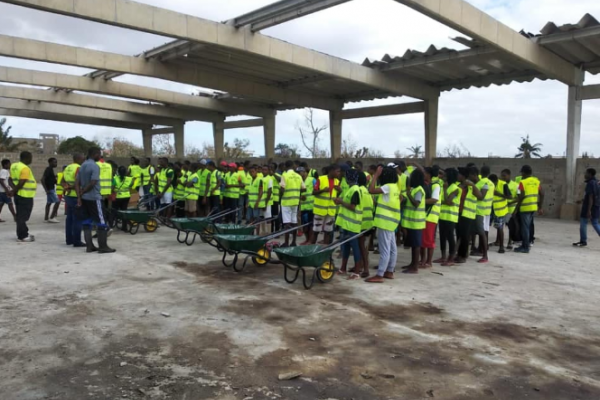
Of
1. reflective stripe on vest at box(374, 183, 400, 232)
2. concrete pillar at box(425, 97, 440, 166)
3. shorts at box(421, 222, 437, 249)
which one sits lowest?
shorts at box(421, 222, 437, 249)

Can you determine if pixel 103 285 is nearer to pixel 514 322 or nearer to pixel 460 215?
pixel 514 322

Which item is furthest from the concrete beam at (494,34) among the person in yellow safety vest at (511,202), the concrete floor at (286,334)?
the concrete floor at (286,334)

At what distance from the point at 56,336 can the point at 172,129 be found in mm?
28525

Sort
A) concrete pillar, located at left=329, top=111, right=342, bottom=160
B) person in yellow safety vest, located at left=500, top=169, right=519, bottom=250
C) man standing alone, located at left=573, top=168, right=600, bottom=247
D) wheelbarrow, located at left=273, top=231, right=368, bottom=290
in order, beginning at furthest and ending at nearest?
concrete pillar, located at left=329, top=111, right=342, bottom=160 < man standing alone, located at left=573, top=168, right=600, bottom=247 < person in yellow safety vest, located at left=500, top=169, right=519, bottom=250 < wheelbarrow, located at left=273, top=231, right=368, bottom=290

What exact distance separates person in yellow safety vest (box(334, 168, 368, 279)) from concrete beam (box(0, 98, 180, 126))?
77.0 feet

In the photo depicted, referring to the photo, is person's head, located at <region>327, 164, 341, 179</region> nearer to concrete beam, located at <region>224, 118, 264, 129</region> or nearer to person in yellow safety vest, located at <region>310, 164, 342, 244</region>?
person in yellow safety vest, located at <region>310, 164, 342, 244</region>

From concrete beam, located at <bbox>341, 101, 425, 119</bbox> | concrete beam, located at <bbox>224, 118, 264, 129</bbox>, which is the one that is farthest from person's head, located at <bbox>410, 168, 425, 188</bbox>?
concrete beam, located at <bbox>224, 118, 264, 129</bbox>

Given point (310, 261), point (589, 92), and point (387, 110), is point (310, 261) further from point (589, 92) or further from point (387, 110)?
point (387, 110)

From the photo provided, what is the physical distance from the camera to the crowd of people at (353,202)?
609 centimetres

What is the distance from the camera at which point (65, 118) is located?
2889 cm

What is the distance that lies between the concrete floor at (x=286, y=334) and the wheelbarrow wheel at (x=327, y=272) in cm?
15

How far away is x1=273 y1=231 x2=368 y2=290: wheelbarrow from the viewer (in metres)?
5.27

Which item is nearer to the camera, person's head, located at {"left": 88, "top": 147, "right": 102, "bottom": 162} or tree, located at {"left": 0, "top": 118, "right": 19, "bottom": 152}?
person's head, located at {"left": 88, "top": 147, "right": 102, "bottom": 162}

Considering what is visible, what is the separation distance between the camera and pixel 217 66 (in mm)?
16188
